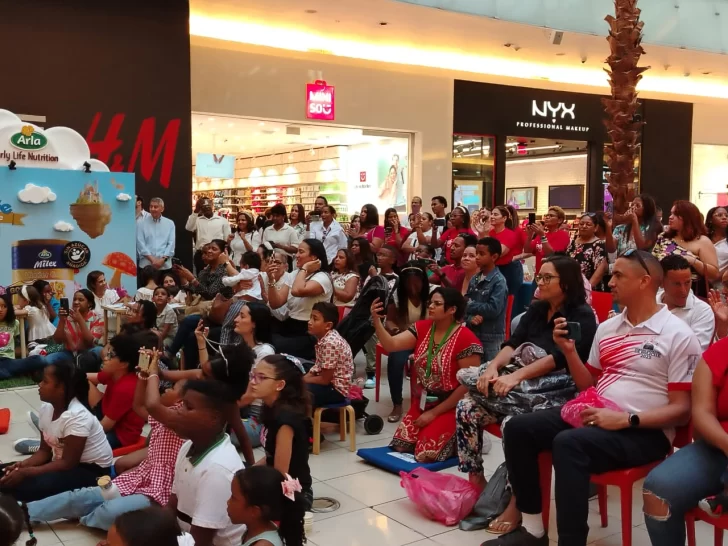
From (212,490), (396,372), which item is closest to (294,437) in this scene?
(212,490)

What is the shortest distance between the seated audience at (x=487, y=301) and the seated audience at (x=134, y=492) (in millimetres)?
2290

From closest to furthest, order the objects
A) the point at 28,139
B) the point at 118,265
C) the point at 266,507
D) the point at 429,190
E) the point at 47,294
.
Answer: the point at 266,507 → the point at 47,294 → the point at 28,139 → the point at 118,265 → the point at 429,190

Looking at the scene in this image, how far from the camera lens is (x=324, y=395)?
4562 millimetres

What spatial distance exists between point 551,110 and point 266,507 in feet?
44.7

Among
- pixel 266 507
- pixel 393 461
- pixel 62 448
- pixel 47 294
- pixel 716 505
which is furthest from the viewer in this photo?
pixel 47 294

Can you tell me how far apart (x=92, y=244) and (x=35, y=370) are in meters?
1.73

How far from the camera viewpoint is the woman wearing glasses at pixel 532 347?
11.3 ft

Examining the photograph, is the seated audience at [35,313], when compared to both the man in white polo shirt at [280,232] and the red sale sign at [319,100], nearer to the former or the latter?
the man in white polo shirt at [280,232]

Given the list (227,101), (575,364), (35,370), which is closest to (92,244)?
(35,370)

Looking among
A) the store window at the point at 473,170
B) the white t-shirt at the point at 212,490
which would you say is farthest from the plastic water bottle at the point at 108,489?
the store window at the point at 473,170

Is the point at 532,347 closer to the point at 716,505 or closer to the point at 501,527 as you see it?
the point at 501,527

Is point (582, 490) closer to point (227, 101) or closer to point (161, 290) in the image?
point (161, 290)

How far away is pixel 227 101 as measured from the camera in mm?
11398

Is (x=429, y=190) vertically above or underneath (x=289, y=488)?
above
